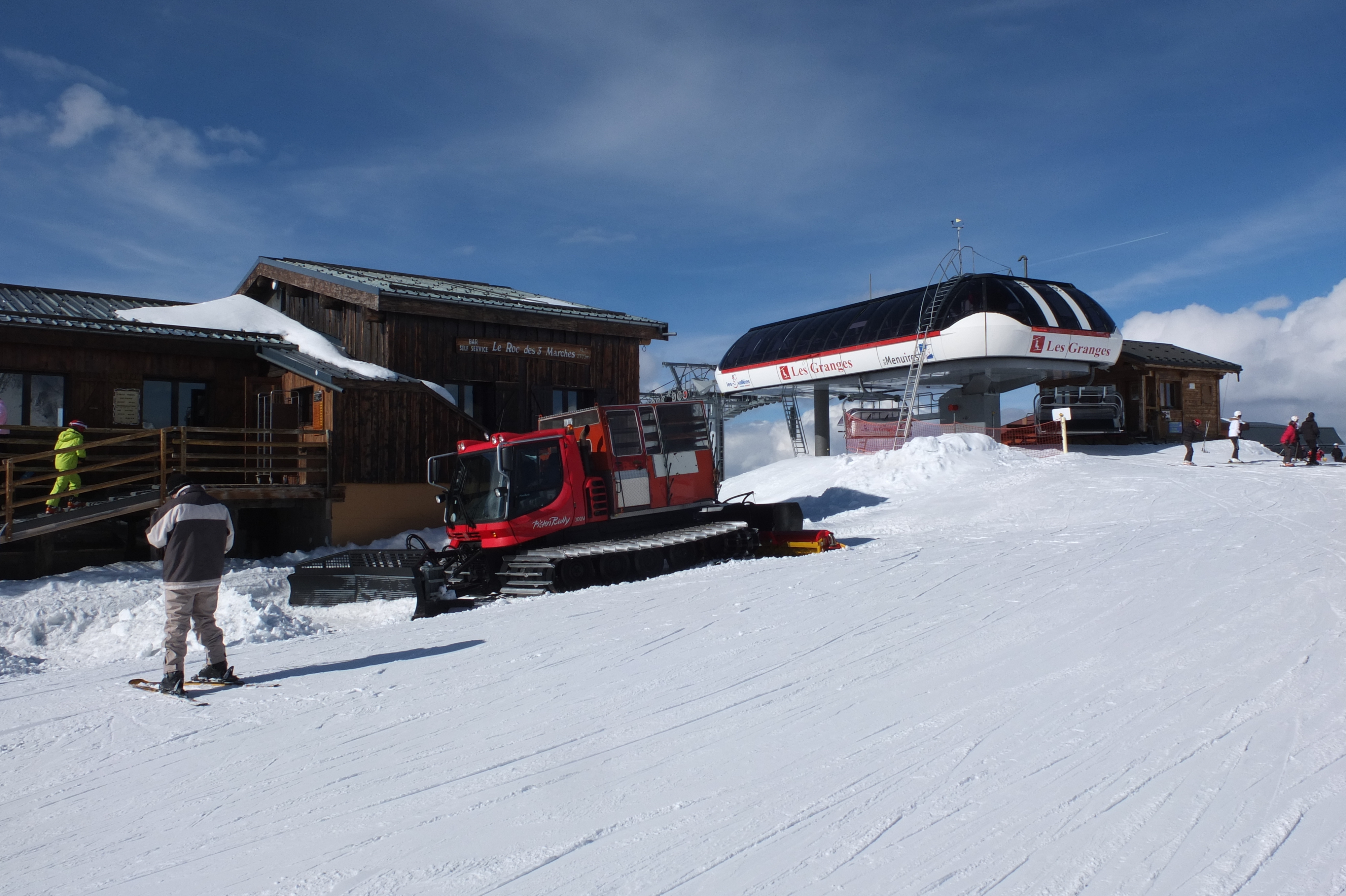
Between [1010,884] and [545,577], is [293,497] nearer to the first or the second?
[545,577]

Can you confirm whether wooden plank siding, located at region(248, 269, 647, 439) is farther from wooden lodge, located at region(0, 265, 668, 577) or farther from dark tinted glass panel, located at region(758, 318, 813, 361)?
dark tinted glass panel, located at region(758, 318, 813, 361)

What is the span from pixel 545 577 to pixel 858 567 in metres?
3.67

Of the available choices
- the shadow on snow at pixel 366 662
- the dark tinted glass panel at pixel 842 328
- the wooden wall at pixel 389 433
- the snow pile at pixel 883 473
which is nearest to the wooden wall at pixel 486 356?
the wooden wall at pixel 389 433

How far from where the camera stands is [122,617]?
1060 centimetres

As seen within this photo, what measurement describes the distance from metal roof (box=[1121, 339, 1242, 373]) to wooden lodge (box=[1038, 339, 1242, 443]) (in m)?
0.04

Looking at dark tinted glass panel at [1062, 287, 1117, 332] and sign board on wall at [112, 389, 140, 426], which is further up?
dark tinted glass panel at [1062, 287, 1117, 332]

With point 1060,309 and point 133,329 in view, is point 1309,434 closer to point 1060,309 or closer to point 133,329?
point 1060,309

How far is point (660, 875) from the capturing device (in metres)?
3.55

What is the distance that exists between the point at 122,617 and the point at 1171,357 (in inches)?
1375

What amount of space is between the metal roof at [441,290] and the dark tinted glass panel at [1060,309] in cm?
1411

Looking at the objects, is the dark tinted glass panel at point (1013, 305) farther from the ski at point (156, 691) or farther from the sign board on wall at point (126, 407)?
the ski at point (156, 691)

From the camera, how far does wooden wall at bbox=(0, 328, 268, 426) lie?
15922mm

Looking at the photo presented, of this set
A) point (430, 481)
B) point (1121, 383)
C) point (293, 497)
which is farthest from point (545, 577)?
point (1121, 383)

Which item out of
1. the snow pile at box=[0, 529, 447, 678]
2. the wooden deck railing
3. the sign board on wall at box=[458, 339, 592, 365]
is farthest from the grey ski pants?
the sign board on wall at box=[458, 339, 592, 365]
